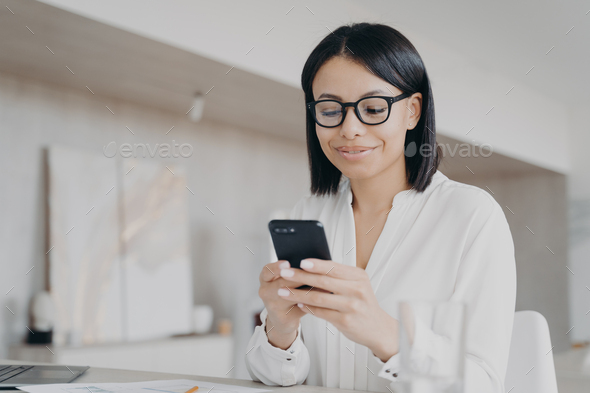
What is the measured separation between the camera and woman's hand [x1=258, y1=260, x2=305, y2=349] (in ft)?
2.85

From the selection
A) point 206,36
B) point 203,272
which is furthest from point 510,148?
point 206,36

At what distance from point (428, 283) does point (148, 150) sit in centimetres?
297

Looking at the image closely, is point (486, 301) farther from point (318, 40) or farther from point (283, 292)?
point (318, 40)

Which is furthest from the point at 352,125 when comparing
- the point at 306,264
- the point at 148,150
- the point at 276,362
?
the point at 148,150

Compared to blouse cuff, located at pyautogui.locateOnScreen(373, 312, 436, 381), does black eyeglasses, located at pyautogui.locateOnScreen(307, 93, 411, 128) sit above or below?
above

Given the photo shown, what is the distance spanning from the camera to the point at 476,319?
3.00 ft

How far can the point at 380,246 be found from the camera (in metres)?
1.13

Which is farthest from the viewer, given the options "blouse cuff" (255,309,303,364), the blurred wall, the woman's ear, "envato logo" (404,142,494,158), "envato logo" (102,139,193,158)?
the blurred wall

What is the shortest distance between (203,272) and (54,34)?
2.13 meters

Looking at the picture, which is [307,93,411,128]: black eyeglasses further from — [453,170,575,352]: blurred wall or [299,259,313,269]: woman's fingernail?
[453,170,575,352]: blurred wall

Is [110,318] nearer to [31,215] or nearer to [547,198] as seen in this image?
[31,215]

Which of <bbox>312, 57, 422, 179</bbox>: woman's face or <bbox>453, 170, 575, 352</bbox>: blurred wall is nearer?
<bbox>312, 57, 422, 179</bbox>: woman's face

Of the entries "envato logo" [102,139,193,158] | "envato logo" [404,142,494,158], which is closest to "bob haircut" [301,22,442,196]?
"envato logo" [102,139,193,158]

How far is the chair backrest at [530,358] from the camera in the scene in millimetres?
909
